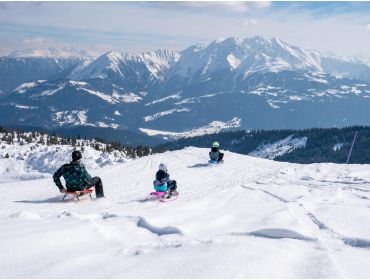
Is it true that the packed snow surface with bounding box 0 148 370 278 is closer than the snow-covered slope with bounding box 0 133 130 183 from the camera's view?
Yes

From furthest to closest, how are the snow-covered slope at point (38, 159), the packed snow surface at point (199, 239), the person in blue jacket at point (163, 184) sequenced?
the snow-covered slope at point (38, 159), the person in blue jacket at point (163, 184), the packed snow surface at point (199, 239)

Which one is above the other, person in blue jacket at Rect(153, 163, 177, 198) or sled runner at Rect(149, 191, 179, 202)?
person in blue jacket at Rect(153, 163, 177, 198)

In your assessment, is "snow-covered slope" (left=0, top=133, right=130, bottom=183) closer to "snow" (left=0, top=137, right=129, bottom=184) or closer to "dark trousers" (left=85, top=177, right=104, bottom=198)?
"snow" (left=0, top=137, right=129, bottom=184)

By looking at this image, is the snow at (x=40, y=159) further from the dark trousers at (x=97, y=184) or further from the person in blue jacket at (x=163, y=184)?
the person in blue jacket at (x=163, y=184)

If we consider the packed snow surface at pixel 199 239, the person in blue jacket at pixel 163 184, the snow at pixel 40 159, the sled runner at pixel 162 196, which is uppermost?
the packed snow surface at pixel 199 239

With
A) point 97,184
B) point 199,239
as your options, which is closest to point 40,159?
point 97,184

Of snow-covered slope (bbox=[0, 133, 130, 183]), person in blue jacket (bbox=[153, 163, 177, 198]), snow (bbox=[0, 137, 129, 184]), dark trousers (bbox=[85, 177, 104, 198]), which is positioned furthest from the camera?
snow (bbox=[0, 137, 129, 184])

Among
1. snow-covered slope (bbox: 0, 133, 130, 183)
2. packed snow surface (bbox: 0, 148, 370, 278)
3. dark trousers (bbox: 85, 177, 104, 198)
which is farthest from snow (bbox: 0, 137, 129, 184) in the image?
packed snow surface (bbox: 0, 148, 370, 278)

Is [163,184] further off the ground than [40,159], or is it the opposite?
[163,184]

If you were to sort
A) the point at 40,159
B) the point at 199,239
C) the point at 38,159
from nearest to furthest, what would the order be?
the point at 199,239 → the point at 40,159 → the point at 38,159

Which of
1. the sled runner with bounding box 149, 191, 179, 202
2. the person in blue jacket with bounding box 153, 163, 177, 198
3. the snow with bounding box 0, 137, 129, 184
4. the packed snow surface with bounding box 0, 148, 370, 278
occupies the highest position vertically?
the packed snow surface with bounding box 0, 148, 370, 278

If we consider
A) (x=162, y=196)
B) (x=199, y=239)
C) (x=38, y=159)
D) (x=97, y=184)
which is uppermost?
(x=199, y=239)

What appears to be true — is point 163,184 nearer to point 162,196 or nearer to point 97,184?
point 162,196

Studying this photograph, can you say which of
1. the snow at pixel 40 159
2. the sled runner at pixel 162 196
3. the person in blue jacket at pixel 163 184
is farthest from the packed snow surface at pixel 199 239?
the snow at pixel 40 159
